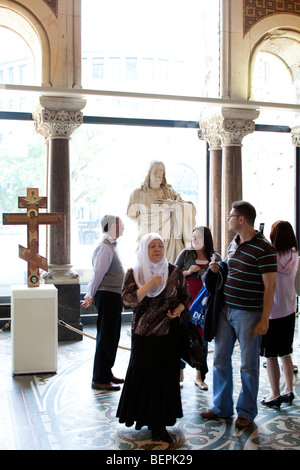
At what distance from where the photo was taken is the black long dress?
137 inches

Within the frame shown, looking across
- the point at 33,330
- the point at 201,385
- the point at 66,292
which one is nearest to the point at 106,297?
the point at 33,330

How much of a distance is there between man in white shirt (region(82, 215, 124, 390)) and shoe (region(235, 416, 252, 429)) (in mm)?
1232

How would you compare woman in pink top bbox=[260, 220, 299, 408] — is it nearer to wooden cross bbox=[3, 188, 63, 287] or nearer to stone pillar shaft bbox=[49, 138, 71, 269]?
wooden cross bbox=[3, 188, 63, 287]

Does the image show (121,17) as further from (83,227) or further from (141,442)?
(141,442)

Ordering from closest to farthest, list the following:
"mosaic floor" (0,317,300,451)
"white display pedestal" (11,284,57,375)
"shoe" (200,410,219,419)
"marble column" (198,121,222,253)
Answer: "mosaic floor" (0,317,300,451), "shoe" (200,410,219,419), "white display pedestal" (11,284,57,375), "marble column" (198,121,222,253)

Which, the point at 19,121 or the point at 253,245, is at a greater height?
the point at 19,121

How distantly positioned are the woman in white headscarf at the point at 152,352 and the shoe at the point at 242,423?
488 mm

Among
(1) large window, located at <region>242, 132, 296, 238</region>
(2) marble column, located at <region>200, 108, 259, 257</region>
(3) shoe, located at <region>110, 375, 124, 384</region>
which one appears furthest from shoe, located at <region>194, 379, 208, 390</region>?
(1) large window, located at <region>242, 132, 296, 238</region>

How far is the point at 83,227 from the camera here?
7.75 meters

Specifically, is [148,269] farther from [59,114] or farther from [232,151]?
[232,151]

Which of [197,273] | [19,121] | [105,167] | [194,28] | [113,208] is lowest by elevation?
[197,273]

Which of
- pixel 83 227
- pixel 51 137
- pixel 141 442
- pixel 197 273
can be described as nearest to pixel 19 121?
pixel 51 137

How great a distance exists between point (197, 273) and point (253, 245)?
1054 mm

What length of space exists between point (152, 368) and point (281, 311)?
48.9 inches
